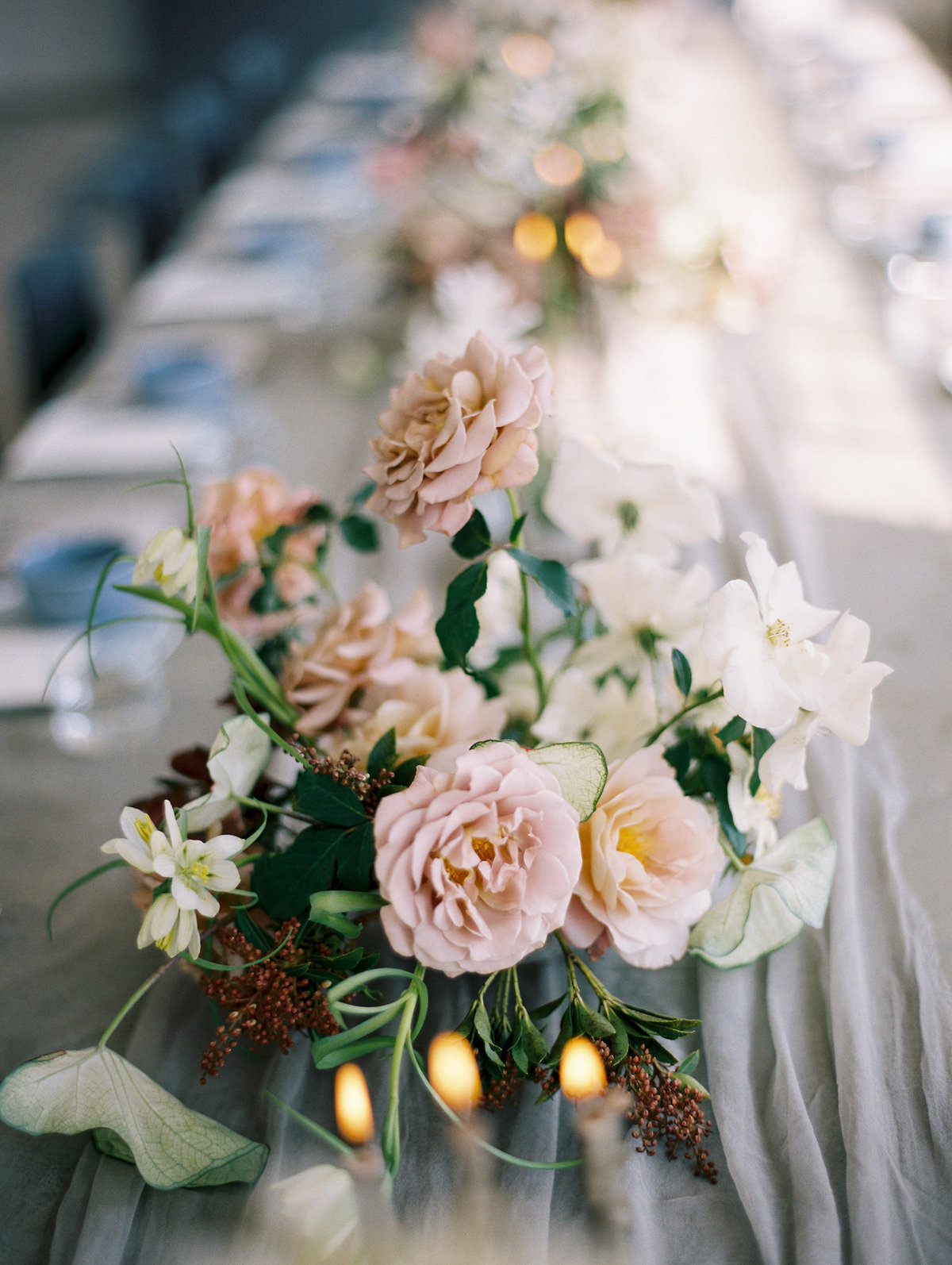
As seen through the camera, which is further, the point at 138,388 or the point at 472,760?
the point at 138,388

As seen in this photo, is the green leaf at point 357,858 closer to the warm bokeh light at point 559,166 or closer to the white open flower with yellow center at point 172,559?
the white open flower with yellow center at point 172,559

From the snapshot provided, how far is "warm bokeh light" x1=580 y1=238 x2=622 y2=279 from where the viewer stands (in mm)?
1529

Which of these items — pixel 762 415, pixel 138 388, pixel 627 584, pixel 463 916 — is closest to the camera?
pixel 463 916

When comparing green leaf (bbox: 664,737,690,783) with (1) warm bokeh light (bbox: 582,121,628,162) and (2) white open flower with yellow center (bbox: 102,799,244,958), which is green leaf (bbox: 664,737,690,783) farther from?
(1) warm bokeh light (bbox: 582,121,628,162)

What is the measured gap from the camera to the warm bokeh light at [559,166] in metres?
1.60

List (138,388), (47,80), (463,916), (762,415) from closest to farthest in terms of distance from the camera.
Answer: (463,916)
(762,415)
(138,388)
(47,80)

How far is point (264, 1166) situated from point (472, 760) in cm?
26

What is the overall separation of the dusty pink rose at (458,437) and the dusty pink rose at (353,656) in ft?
0.40

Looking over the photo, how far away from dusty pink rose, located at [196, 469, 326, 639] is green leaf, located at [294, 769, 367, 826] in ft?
0.73

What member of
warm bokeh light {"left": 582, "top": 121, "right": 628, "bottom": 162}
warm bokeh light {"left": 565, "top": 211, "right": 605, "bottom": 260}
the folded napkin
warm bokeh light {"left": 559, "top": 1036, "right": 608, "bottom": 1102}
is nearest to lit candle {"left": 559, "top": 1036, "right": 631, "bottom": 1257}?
warm bokeh light {"left": 559, "top": 1036, "right": 608, "bottom": 1102}

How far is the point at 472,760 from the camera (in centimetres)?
52

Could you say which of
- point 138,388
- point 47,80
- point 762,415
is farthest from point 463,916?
point 47,80

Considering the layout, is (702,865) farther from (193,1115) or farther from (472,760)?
(193,1115)

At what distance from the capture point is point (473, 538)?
2.02 ft
